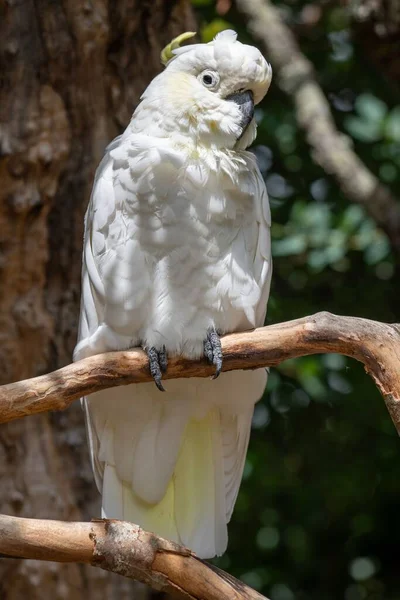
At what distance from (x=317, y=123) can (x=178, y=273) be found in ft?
3.13

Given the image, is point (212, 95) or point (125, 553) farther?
point (212, 95)

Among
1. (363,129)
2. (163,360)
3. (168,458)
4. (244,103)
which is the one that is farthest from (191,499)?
(363,129)

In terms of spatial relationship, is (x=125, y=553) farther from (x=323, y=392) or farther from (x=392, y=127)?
(x=392, y=127)

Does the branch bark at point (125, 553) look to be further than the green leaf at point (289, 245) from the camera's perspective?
No

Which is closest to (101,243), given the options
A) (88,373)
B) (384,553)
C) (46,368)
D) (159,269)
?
(159,269)

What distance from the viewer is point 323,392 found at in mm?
3984

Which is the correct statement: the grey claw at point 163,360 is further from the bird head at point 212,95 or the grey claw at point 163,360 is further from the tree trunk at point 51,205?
the tree trunk at point 51,205

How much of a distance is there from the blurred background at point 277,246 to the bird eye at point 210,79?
627 millimetres

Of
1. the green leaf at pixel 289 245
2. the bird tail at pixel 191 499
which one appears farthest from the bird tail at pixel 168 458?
the green leaf at pixel 289 245

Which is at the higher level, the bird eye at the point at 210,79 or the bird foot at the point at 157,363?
the bird eye at the point at 210,79

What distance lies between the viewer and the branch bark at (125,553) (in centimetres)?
201

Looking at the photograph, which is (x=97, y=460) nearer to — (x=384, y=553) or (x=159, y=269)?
(x=159, y=269)

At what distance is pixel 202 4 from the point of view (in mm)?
4051

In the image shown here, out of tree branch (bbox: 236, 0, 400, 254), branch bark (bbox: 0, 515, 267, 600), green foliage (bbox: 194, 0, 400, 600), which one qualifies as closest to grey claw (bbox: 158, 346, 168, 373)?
branch bark (bbox: 0, 515, 267, 600)
